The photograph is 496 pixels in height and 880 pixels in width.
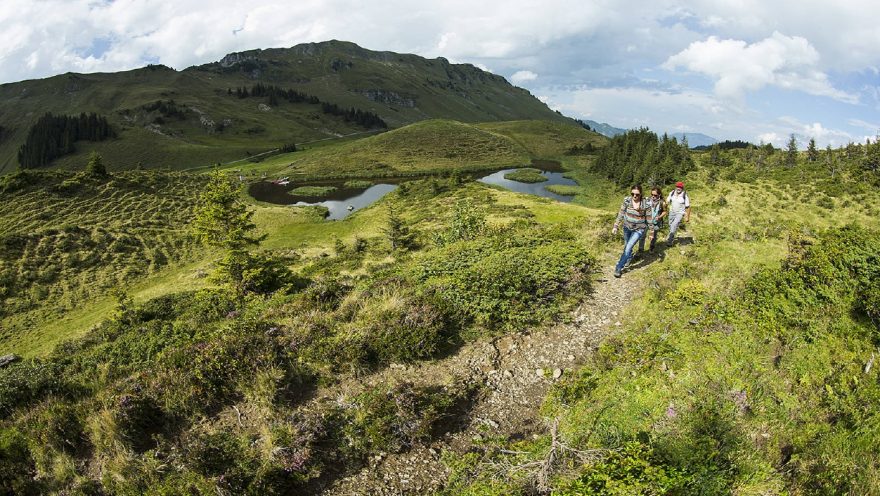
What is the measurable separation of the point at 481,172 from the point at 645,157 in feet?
168

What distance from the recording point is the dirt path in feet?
Answer: 26.9

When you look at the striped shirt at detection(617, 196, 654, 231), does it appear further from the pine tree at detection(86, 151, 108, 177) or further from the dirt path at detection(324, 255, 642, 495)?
the pine tree at detection(86, 151, 108, 177)

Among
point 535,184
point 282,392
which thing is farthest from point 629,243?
point 535,184

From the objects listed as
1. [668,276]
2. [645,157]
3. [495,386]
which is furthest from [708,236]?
[645,157]

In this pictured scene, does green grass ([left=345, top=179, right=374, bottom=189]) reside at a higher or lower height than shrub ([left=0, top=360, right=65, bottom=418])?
higher

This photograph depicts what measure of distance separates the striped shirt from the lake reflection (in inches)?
2938

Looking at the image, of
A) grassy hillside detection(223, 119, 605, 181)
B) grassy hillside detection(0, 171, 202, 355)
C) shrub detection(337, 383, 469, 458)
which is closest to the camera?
shrub detection(337, 383, 469, 458)

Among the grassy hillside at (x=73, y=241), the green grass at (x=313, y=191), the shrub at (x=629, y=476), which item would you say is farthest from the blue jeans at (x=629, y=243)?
the green grass at (x=313, y=191)

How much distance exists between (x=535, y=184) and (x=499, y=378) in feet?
335

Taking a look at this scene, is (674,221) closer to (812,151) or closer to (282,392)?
(282,392)

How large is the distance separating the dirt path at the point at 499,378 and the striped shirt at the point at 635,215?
2.40m

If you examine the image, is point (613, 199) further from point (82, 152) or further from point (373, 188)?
point (82, 152)

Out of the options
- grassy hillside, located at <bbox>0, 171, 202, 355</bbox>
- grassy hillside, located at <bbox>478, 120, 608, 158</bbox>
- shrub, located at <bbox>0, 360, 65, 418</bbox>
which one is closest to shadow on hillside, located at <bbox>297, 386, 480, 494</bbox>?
shrub, located at <bbox>0, 360, 65, 418</bbox>

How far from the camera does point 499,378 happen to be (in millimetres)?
10703
